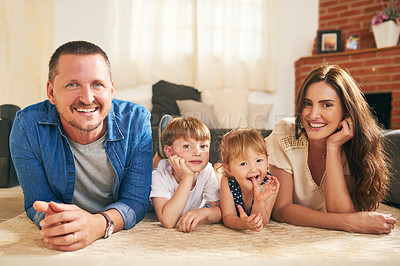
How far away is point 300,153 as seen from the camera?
4.54 feet

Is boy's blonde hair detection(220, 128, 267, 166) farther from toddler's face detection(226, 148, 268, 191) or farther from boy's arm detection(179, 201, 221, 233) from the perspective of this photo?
boy's arm detection(179, 201, 221, 233)

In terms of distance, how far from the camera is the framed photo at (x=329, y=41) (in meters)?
3.74

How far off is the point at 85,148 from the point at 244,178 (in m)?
0.64

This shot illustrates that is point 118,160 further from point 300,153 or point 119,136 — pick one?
point 300,153

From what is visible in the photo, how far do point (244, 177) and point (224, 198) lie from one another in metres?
0.13

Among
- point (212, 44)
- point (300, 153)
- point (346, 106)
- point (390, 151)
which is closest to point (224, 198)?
point (300, 153)

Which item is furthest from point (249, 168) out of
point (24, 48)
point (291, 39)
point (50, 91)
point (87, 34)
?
point (87, 34)

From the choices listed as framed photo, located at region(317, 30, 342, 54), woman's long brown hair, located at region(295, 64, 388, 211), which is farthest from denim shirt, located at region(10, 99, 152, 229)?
framed photo, located at region(317, 30, 342, 54)

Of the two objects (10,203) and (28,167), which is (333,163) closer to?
(28,167)

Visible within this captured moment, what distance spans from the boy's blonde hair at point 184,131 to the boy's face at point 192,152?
0.06 ft

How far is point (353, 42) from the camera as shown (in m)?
3.68


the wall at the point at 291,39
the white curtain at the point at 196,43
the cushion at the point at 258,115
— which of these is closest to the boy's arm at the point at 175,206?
the cushion at the point at 258,115

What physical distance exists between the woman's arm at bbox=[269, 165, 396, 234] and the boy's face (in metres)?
0.31

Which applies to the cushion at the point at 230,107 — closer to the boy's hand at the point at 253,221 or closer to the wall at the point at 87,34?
the wall at the point at 87,34
